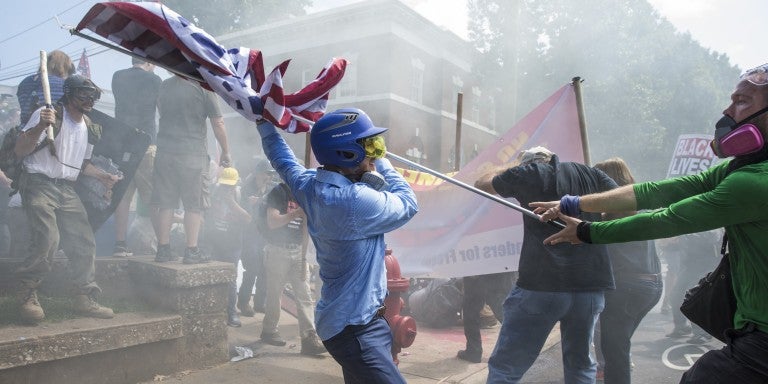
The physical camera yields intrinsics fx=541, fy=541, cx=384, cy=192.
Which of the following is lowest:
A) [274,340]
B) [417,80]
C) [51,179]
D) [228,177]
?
[274,340]

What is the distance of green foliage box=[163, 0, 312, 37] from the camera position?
16016mm

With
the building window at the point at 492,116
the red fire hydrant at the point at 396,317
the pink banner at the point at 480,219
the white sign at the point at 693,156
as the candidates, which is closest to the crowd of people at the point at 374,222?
the pink banner at the point at 480,219

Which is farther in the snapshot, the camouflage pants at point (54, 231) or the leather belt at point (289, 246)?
the leather belt at point (289, 246)

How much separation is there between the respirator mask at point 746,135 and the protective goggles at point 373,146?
1.36 metres

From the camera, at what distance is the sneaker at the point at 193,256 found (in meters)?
4.67

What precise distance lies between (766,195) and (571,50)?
790 inches

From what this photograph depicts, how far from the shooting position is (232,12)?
17922mm

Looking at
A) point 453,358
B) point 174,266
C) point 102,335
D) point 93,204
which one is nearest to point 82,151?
point 93,204

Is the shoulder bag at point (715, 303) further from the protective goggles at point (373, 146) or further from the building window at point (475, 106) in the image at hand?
the building window at point (475, 106)

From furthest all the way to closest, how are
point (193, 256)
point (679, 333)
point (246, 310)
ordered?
1. point (679, 333)
2. point (246, 310)
3. point (193, 256)

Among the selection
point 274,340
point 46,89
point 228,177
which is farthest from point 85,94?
point 274,340

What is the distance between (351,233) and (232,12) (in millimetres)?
17462

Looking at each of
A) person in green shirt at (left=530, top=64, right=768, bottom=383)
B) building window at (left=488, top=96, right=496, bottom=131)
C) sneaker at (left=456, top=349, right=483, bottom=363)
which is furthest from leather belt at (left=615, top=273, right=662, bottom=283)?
building window at (left=488, top=96, right=496, bottom=131)

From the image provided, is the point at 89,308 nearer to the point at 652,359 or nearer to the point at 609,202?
the point at 609,202
